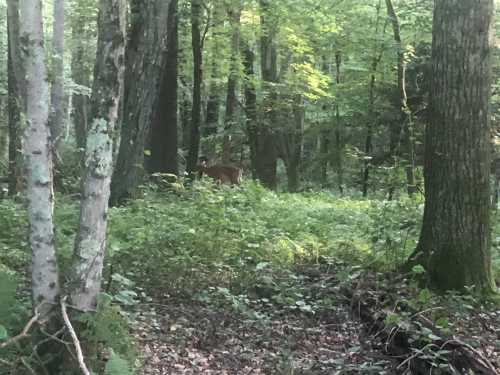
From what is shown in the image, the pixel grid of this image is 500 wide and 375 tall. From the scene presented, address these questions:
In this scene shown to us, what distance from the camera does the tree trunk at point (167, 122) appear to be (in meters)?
13.8

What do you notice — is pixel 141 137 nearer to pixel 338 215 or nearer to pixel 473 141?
pixel 338 215

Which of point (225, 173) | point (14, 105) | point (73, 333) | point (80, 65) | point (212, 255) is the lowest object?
point (212, 255)

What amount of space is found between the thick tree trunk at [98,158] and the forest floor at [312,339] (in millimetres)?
1014

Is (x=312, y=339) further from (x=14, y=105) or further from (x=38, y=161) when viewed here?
(x=14, y=105)

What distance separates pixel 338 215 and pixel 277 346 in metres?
5.62

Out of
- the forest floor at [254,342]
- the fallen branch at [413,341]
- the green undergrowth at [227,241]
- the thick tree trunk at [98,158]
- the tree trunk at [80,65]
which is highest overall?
the tree trunk at [80,65]

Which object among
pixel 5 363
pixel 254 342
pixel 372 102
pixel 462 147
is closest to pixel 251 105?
pixel 372 102

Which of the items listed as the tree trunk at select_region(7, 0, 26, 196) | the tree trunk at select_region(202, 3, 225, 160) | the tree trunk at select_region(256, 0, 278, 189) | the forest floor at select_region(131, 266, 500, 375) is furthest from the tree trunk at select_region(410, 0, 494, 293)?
the tree trunk at select_region(256, 0, 278, 189)

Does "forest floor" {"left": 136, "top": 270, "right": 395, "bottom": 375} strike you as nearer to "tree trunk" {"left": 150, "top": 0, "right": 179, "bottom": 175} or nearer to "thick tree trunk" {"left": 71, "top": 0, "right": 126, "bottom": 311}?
"thick tree trunk" {"left": 71, "top": 0, "right": 126, "bottom": 311}

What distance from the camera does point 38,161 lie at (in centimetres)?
369

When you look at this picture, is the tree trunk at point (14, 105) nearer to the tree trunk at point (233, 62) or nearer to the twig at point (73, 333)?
the tree trunk at point (233, 62)

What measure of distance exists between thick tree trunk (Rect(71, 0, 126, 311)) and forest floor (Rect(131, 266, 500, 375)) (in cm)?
101

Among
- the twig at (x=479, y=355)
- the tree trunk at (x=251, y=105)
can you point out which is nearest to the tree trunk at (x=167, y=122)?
the tree trunk at (x=251, y=105)

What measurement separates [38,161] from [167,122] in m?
10.3
